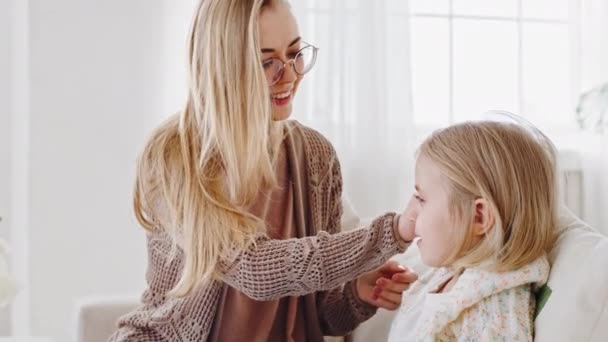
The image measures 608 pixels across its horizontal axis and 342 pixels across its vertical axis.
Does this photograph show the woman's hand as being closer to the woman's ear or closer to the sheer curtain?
the woman's ear

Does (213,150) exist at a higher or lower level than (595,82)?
lower

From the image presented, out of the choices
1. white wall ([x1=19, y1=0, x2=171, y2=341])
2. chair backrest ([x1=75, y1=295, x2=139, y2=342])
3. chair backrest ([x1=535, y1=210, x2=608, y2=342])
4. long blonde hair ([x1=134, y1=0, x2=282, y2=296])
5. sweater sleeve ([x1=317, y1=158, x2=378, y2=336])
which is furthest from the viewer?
white wall ([x1=19, y1=0, x2=171, y2=341])

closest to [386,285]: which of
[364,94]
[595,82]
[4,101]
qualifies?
[364,94]

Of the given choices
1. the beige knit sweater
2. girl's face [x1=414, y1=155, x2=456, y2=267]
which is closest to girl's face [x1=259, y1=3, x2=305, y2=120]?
the beige knit sweater

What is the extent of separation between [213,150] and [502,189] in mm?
532

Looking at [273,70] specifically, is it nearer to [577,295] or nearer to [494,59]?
[577,295]

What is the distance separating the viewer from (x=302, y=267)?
4.83 feet

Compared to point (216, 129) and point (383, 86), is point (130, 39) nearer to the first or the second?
point (383, 86)

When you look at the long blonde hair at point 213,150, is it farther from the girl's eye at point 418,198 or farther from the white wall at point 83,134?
the white wall at point 83,134

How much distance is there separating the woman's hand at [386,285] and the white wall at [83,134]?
1.06m

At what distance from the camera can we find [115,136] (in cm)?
255

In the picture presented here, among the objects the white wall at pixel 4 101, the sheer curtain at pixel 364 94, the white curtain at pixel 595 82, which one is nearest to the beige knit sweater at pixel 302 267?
the sheer curtain at pixel 364 94

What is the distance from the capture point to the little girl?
136 centimetres

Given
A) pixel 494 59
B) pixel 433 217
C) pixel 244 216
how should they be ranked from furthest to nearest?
1. pixel 494 59
2. pixel 244 216
3. pixel 433 217
